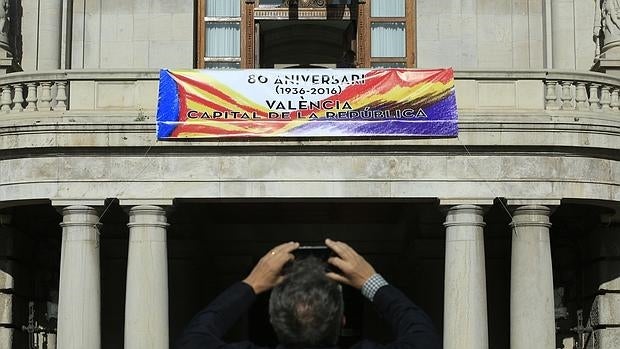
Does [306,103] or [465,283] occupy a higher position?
[306,103]

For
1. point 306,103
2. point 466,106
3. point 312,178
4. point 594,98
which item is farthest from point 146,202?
point 594,98

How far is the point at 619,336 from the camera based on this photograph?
29.1m

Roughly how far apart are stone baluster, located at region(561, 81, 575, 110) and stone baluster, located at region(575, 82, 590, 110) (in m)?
0.13

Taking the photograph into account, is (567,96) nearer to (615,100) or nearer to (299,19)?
(615,100)

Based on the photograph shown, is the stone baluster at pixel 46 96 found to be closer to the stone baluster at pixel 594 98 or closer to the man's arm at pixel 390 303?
the stone baluster at pixel 594 98

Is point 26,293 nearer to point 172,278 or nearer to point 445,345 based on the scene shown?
point 172,278

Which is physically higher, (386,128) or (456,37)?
(456,37)

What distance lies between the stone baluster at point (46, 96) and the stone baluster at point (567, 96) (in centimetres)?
993

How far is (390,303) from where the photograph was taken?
698cm

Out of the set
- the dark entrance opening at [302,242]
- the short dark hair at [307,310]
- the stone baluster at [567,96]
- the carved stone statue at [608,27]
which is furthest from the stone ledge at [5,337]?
the short dark hair at [307,310]

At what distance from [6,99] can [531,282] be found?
10.7 meters

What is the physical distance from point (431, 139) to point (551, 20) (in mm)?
6904

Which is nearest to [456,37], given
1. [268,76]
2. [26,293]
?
[268,76]

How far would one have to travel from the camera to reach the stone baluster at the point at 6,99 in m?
26.4
